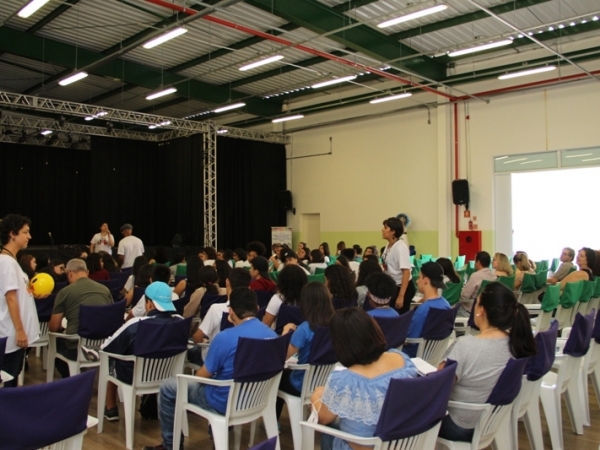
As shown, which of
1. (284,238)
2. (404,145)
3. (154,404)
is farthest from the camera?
(284,238)

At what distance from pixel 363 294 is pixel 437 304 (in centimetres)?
102

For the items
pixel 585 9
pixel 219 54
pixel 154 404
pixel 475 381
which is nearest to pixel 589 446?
pixel 475 381

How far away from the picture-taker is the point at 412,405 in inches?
83.4

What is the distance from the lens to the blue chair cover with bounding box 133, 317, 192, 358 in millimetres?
3498

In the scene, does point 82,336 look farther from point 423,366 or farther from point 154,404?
point 423,366

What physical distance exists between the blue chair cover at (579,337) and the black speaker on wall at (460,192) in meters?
9.54

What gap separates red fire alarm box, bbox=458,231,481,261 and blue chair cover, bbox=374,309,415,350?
31.4 ft

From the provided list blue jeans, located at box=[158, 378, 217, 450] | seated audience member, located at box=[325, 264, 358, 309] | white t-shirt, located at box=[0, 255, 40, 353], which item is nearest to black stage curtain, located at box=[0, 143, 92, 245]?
white t-shirt, located at box=[0, 255, 40, 353]

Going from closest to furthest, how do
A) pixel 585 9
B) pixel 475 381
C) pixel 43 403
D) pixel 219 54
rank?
pixel 43 403
pixel 475 381
pixel 585 9
pixel 219 54

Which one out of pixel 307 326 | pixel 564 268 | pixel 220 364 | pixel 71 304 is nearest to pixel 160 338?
pixel 220 364

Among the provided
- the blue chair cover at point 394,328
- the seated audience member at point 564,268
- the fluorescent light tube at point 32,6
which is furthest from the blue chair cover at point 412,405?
the fluorescent light tube at point 32,6

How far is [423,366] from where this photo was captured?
2.82 meters

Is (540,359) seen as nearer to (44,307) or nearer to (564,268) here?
(44,307)

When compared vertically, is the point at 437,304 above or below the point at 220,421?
above
